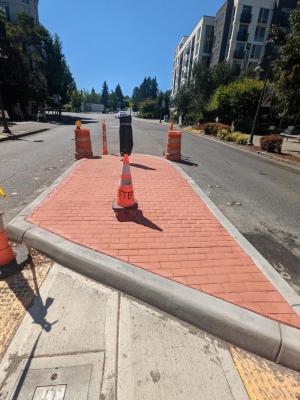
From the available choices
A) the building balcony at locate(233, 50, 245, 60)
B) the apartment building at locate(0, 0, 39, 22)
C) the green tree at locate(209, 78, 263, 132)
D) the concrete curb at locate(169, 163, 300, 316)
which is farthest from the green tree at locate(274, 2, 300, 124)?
the apartment building at locate(0, 0, 39, 22)

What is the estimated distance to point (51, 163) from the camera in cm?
902

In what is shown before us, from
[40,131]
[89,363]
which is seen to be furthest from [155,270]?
[40,131]

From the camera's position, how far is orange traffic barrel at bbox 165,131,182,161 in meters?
9.80

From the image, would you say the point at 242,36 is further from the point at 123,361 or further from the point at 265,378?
the point at 123,361

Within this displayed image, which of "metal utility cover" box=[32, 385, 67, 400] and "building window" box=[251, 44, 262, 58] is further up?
"building window" box=[251, 44, 262, 58]

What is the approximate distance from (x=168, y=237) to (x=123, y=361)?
1.97 meters

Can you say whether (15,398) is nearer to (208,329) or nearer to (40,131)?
(208,329)

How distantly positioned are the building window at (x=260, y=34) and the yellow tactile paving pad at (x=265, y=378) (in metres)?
53.9

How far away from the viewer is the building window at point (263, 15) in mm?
42341

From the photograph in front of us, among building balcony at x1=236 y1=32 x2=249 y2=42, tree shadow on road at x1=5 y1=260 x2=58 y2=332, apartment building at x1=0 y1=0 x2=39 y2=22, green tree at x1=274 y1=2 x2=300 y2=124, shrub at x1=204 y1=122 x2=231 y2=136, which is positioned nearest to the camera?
tree shadow on road at x1=5 y1=260 x2=58 y2=332

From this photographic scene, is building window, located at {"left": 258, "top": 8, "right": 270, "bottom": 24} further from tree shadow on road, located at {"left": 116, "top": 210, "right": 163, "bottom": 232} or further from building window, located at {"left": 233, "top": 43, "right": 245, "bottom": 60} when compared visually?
tree shadow on road, located at {"left": 116, "top": 210, "right": 163, "bottom": 232}

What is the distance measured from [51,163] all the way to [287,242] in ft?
25.4

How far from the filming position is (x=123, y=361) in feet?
6.62

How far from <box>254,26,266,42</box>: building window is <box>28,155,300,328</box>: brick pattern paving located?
50.0m
